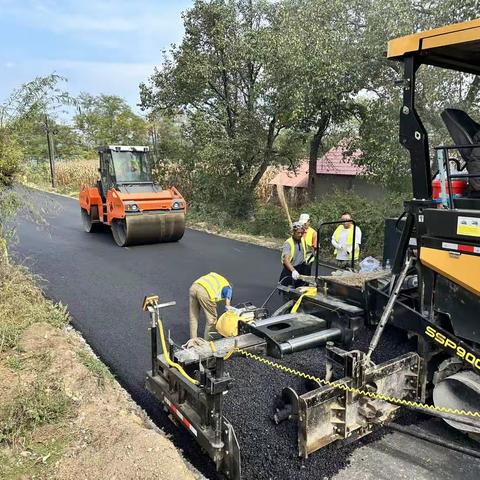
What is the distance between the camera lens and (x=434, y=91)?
819 centimetres

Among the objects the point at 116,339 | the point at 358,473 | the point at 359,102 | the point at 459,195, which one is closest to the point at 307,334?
the point at 358,473

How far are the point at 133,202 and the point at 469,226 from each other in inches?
370

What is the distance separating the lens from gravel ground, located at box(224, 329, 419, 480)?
337 centimetres

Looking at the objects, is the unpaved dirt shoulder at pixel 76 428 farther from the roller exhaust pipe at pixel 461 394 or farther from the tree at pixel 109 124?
the tree at pixel 109 124

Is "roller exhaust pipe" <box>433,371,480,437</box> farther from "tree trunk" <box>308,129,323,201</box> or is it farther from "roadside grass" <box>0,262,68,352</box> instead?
"tree trunk" <box>308,129,323,201</box>

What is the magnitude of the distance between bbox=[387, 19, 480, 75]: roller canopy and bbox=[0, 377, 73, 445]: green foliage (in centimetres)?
376

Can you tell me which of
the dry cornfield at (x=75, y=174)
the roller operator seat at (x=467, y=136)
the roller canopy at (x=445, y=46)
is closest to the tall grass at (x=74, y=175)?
the dry cornfield at (x=75, y=174)

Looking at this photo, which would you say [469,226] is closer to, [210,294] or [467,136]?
[467,136]

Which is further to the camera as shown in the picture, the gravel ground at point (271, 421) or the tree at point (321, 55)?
the tree at point (321, 55)

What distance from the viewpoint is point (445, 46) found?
3117 mm

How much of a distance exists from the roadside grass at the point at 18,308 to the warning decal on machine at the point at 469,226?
14.3 feet

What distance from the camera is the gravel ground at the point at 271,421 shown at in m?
3.37

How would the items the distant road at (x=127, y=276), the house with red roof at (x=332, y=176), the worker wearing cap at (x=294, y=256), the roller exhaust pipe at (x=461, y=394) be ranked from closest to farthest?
1. the roller exhaust pipe at (x=461, y=394)
2. the distant road at (x=127, y=276)
3. the worker wearing cap at (x=294, y=256)
4. the house with red roof at (x=332, y=176)

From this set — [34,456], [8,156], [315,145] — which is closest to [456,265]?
[34,456]
